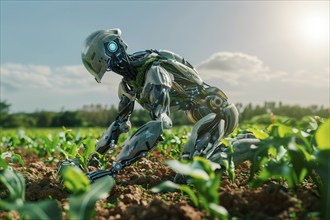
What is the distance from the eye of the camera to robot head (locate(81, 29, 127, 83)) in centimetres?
388

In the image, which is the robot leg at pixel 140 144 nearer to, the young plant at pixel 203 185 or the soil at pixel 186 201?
the soil at pixel 186 201

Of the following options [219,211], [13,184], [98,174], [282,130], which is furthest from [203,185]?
[98,174]

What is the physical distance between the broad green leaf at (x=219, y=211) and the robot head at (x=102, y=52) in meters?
2.12

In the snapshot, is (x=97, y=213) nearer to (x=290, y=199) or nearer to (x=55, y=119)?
(x=290, y=199)

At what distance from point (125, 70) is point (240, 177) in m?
1.38

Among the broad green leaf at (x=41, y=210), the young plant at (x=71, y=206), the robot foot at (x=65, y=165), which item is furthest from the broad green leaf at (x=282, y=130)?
the robot foot at (x=65, y=165)

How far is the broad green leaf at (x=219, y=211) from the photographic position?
79.6 inches

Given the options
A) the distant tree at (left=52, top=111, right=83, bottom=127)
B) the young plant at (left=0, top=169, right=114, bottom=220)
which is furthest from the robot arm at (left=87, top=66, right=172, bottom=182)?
the distant tree at (left=52, top=111, right=83, bottom=127)

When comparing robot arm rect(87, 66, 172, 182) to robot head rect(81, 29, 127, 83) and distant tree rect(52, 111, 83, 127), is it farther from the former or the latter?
distant tree rect(52, 111, 83, 127)

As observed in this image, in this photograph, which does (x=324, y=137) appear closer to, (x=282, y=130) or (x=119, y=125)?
(x=282, y=130)

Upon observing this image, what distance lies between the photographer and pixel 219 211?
2020mm

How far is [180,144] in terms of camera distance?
5.77 m

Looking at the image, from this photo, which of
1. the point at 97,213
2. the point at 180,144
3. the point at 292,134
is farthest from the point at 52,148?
the point at 292,134

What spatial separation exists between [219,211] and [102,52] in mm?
2229
